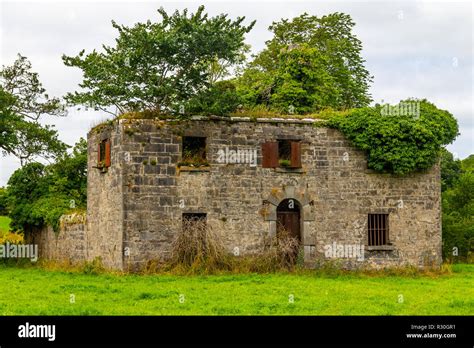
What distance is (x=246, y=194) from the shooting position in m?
25.5

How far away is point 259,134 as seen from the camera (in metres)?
25.8

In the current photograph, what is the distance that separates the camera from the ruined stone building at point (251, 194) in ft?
80.6

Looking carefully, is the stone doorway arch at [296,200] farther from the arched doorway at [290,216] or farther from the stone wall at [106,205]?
the stone wall at [106,205]

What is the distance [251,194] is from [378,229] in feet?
15.2

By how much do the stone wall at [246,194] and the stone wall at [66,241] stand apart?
0.79 m

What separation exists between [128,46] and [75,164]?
8.86 metres


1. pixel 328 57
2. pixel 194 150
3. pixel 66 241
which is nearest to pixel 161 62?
pixel 194 150

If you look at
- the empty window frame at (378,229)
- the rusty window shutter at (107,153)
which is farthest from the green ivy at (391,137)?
the rusty window shutter at (107,153)

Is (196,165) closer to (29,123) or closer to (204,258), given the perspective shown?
(204,258)

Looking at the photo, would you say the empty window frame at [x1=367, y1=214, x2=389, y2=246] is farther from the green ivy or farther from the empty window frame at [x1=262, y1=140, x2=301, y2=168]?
the empty window frame at [x1=262, y1=140, x2=301, y2=168]

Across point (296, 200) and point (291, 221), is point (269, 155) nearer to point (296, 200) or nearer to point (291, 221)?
point (296, 200)

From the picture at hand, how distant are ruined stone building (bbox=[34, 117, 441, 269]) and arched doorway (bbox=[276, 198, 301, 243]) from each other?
3cm

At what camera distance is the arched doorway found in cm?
2616
